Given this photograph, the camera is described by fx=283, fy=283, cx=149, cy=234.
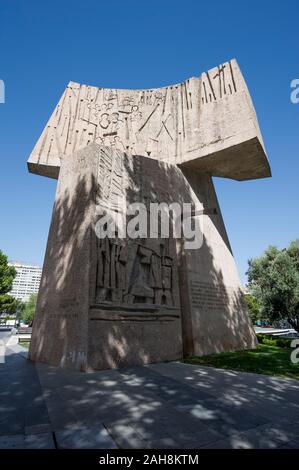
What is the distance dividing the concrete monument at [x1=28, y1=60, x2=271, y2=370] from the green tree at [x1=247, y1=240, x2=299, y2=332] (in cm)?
1283

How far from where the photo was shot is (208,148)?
12648mm

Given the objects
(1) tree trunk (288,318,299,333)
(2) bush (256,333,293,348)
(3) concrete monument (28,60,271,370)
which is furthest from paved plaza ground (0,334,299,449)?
(1) tree trunk (288,318,299,333)

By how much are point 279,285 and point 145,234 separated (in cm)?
1888

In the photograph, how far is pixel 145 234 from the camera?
32.5ft

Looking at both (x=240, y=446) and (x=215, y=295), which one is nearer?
(x=240, y=446)

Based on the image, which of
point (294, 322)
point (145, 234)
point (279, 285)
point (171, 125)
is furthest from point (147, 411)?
point (294, 322)

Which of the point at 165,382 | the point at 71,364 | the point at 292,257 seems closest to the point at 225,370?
the point at 165,382

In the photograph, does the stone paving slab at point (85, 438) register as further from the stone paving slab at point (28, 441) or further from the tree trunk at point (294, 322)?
the tree trunk at point (294, 322)

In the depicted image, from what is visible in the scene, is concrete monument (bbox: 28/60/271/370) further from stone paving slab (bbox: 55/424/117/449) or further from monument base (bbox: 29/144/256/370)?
stone paving slab (bbox: 55/424/117/449)

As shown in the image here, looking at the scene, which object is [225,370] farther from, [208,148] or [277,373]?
[208,148]

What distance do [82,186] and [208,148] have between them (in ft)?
20.6

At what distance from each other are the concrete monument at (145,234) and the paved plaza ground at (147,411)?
1848 mm

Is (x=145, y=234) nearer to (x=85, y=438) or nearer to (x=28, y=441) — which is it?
(x=85, y=438)
